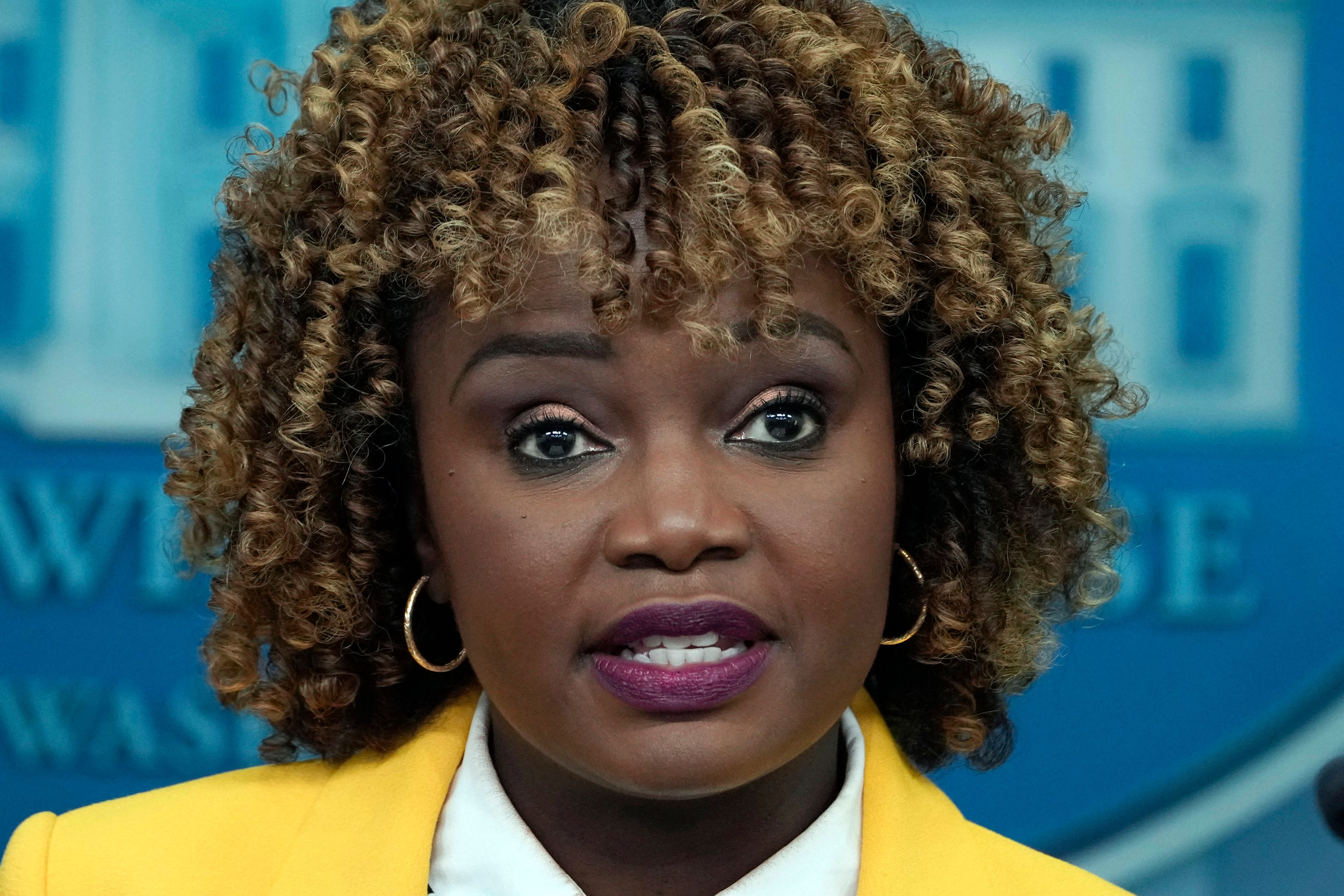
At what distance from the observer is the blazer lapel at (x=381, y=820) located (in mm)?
1476

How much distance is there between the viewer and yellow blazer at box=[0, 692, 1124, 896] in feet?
4.91

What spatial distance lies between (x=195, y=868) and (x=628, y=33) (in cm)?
94

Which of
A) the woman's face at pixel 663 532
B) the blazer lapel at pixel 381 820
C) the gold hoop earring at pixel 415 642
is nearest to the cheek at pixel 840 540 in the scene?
the woman's face at pixel 663 532

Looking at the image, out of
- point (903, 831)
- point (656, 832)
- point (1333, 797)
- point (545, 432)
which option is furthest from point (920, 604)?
point (1333, 797)

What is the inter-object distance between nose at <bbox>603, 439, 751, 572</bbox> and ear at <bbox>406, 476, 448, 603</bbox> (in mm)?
275

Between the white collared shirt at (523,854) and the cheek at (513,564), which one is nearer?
the cheek at (513,564)

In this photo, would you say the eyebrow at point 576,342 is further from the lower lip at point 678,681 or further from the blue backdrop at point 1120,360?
the blue backdrop at point 1120,360

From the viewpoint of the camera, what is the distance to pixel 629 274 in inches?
51.6

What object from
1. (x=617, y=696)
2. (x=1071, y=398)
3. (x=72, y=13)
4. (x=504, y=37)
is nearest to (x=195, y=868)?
(x=617, y=696)

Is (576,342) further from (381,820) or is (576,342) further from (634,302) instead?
(381,820)

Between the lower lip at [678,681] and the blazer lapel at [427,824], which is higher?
the lower lip at [678,681]

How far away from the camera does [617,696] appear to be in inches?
52.2

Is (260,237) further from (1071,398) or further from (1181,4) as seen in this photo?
(1181,4)

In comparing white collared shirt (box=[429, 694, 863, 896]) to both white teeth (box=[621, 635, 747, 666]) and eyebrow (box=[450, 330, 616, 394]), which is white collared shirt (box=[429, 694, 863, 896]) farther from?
eyebrow (box=[450, 330, 616, 394])
